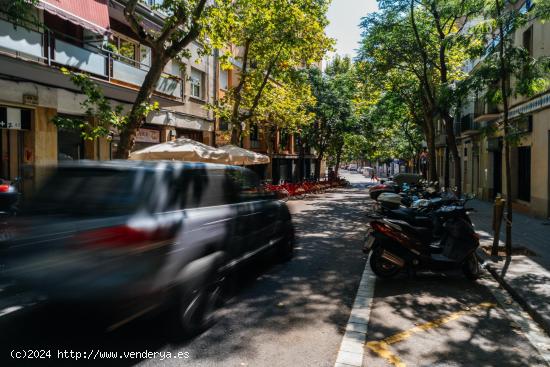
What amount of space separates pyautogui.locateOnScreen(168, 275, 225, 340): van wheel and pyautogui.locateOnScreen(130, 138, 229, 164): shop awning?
718cm

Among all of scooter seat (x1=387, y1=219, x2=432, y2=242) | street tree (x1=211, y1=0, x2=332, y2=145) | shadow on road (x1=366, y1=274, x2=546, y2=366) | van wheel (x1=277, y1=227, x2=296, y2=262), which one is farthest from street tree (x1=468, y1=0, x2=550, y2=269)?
street tree (x1=211, y1=0, x2=332, y2=145)

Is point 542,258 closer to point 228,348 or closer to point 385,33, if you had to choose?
point 228,348

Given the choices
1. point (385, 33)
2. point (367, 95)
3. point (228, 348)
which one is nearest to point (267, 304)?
point (228, 348)

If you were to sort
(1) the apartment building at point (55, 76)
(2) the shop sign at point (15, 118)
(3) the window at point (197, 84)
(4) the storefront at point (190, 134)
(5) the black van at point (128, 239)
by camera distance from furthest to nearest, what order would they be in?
(3) the window at point (197, 84) → (4) the storefront at point (190, 134) → (2) the shop sign at point (15, 118) → (1) the apartment building at point (55, 76) → (5) the black van at point (128, 239)

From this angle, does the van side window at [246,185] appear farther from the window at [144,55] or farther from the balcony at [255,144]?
the balcony at [255,144]

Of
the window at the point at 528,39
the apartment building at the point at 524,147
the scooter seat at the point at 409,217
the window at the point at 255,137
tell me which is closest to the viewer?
the scooter seat at the point at 409,217

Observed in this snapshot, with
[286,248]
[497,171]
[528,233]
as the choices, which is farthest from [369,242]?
[497,171]

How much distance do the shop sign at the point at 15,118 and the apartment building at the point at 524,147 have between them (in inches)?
474

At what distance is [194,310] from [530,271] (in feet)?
18.7

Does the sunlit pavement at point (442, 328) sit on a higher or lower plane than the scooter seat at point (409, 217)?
lower

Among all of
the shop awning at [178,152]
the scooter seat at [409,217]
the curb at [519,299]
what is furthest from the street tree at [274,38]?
the curb at [519,299]

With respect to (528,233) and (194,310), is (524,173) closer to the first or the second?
(528,233)

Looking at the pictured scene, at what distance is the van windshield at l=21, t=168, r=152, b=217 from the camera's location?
3.94m

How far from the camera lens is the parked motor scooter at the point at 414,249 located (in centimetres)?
626
